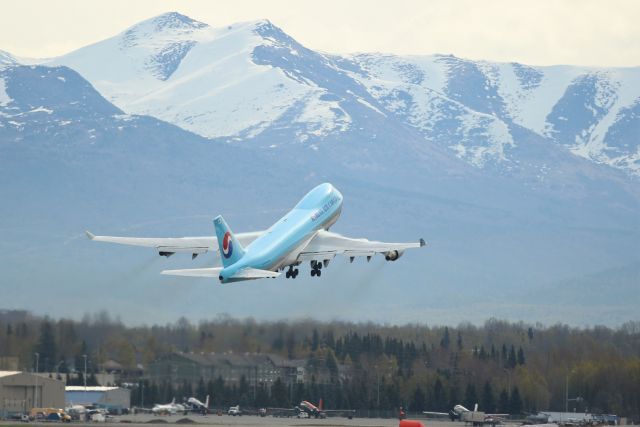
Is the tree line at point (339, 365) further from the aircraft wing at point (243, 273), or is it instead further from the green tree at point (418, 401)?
the aircraft wing at point (243, 273)

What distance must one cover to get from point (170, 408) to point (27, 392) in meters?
11.6

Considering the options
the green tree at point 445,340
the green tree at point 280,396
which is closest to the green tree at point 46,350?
the green tree at point 280,396

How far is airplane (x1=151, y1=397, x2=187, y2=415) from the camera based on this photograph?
432 feet

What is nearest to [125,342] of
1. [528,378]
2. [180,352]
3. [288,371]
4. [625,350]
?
[180,352]

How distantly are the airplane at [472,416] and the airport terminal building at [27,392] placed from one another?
3080 cm

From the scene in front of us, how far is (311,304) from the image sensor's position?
→ 15725 centimetres

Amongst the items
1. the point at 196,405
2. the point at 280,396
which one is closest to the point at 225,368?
the point at 280,396

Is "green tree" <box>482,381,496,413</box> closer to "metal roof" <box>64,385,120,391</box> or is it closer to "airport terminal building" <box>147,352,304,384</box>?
"airport terminal building" <box>147,352,304,384</box>

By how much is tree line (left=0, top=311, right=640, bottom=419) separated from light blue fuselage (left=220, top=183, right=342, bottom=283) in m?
21.8

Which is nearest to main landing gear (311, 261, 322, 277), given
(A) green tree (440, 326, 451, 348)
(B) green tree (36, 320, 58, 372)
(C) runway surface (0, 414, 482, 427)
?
(C) runway surface (0, 414, 482, 427)

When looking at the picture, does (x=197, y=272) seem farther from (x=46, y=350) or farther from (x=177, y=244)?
(x=46, y=350)

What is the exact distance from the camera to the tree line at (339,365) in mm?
137500

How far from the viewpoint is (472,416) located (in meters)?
129

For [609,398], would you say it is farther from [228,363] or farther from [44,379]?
[44,379]
